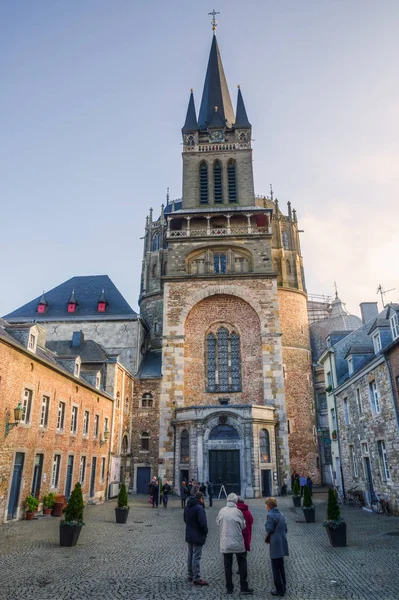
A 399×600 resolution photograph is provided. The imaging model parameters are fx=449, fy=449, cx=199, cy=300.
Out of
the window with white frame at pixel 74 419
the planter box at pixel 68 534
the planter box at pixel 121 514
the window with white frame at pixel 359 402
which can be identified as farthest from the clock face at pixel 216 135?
the planter box at pixel 68 534

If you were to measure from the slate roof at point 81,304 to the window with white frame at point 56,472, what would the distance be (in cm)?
1599

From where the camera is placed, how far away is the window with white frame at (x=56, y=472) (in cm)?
1908

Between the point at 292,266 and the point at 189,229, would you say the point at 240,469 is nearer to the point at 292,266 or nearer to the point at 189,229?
the point at 189,229

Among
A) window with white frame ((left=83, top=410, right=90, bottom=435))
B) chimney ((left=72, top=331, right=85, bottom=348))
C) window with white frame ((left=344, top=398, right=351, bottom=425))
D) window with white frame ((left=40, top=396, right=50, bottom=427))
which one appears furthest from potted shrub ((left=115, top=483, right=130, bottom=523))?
chimney ((left=72, top=331, right=85, bottom=348))

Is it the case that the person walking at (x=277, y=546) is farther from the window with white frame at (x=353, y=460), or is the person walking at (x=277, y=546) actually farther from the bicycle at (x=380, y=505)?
the window with white frame at (x=353, y=460)

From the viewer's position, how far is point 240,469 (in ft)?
82.9

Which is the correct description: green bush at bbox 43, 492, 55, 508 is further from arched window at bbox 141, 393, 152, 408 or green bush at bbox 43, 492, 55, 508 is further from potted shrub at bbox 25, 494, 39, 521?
arched window at bbox 141, 393, 152, 408

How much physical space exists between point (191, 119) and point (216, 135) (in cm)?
338

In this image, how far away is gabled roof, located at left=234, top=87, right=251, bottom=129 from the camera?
1553 inches

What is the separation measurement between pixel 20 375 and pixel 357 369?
1430 cm

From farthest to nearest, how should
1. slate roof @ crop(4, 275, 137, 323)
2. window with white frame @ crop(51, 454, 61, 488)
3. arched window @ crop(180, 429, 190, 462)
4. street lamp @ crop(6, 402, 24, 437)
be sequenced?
slate roof @ crop(4, 275, 137, 323) → arched window @ crop(180, 429, 190, 462) → window with white frame @ crop(51, 454, 61, 488) → street lamp @ crop(6, 402, 24, 437)

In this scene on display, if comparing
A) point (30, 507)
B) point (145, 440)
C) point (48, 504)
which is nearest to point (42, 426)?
point (48, 504)

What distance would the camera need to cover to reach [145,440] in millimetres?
30344

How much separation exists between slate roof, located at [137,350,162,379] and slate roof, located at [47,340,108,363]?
4383mm
